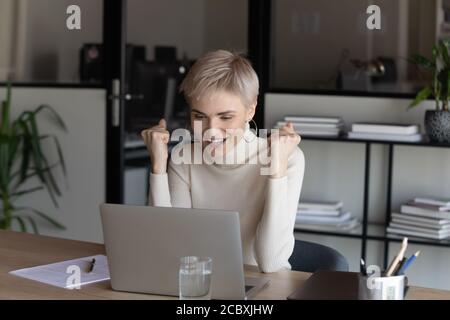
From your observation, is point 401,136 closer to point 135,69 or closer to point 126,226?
point 135,69

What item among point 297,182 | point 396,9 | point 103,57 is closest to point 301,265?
point 297,182

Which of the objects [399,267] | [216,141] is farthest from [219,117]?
[399,267]

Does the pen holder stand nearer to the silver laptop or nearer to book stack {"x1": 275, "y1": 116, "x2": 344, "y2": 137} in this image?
the silver laptop

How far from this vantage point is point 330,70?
4.40 m

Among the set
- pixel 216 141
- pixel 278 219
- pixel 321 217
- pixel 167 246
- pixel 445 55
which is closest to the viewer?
pixel 167 246

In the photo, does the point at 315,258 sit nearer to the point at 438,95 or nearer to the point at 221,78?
the point at 221,78

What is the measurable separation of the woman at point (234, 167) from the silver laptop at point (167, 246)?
353 millimetres

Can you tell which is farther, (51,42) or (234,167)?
(51,42)

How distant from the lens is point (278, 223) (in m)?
2.22

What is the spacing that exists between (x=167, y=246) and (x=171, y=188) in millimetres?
682

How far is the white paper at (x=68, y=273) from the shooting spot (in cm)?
198

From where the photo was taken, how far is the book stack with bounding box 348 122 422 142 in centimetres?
371

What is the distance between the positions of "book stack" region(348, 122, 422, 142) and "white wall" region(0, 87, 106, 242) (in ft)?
5.30
